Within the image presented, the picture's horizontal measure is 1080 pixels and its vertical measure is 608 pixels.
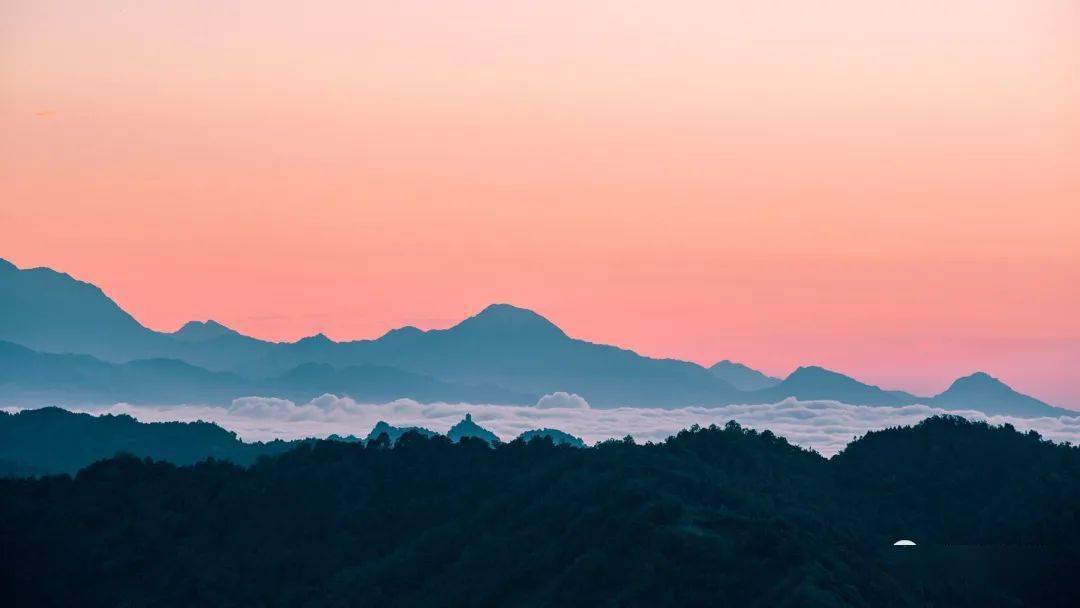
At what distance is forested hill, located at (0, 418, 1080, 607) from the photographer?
138 meters

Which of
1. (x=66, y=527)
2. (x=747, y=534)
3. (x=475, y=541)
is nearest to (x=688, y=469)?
(x=475, y=541)

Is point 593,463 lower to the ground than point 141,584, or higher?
higher

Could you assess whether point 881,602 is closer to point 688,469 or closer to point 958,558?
point 958,558

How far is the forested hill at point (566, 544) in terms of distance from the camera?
137625mm

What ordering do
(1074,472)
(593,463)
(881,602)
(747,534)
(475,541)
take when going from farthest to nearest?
(1074,472), (593,463), (475,541), (747,534), (881,602)

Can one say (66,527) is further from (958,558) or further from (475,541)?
(958,558)

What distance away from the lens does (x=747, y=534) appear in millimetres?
139500

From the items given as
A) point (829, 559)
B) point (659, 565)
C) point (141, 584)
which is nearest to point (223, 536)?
point (141, 584)

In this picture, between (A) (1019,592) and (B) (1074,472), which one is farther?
(B) (1074,472)

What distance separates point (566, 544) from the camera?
155 m

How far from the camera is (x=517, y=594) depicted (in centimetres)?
15112

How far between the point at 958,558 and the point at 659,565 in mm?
36943

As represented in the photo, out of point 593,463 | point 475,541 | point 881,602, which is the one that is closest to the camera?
point 881,602

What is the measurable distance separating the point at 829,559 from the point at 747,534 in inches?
328
